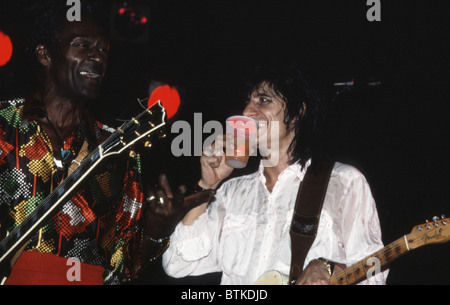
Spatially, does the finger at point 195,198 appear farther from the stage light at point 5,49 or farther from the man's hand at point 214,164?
the stage light at point 5,49

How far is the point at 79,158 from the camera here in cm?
251

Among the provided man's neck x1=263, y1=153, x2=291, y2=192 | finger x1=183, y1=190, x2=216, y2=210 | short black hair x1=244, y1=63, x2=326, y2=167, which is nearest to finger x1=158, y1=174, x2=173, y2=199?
finger x1=183, y1=190, x2=216, y2=210

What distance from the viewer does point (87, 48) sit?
262 centimetres

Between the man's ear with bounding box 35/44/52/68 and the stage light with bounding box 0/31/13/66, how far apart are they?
2240mm

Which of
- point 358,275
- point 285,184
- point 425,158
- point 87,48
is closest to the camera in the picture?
point 358,275

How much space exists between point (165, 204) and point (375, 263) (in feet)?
3.83

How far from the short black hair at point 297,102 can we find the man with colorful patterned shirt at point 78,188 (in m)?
0.98

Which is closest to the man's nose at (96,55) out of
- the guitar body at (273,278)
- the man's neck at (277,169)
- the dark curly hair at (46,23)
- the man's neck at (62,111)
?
the dark curly hair at (46,23)

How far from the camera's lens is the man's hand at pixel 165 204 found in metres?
2.08

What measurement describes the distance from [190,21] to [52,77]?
8.84 feet

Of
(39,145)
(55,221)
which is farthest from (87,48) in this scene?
(55,221)

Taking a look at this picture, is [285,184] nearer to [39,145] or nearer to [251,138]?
[251,138]

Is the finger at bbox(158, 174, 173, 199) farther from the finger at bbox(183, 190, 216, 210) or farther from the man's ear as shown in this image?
the man's ear

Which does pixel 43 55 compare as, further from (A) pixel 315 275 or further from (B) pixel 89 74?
(A) pixel 315 275
